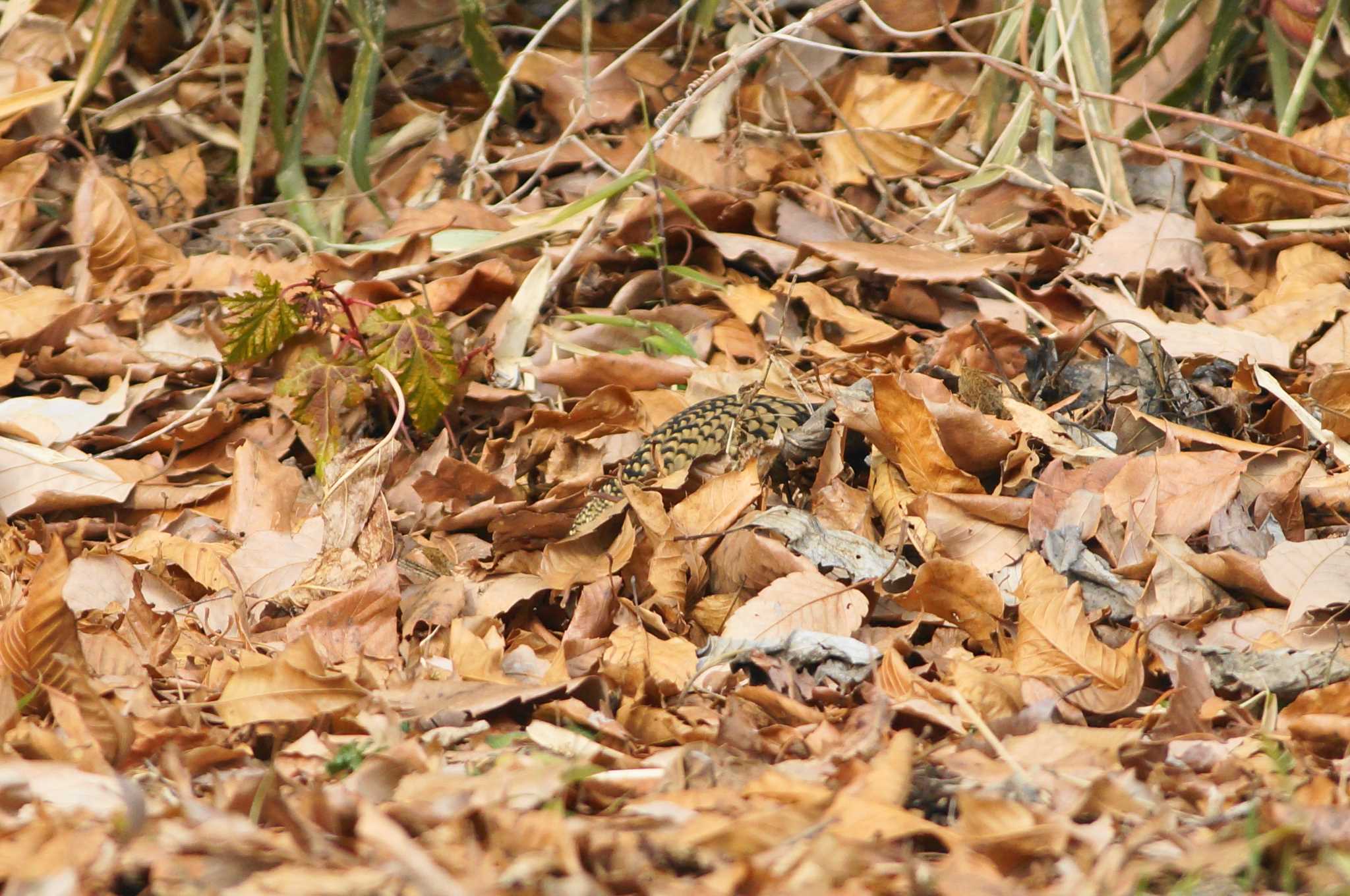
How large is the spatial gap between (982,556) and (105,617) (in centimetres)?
175

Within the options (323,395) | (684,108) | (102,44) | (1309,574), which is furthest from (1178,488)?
(102,44)

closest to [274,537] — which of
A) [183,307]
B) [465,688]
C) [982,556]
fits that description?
[465,688]

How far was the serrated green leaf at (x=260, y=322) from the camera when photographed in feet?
9.91

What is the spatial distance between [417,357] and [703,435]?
0.70m

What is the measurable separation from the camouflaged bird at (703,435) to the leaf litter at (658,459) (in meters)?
0.07

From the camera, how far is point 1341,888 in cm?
146

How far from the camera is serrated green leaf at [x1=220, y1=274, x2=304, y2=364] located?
3020 mm

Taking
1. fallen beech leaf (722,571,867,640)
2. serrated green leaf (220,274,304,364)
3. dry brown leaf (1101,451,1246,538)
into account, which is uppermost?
serrated green leaf (220,274,304,364)

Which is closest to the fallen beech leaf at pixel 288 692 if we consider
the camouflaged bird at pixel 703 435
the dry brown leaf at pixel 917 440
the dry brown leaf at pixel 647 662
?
the dry brown leaf at pixel 647 662

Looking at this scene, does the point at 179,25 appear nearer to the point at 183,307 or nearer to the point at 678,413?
the point at 183,307

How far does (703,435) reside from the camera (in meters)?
2.93

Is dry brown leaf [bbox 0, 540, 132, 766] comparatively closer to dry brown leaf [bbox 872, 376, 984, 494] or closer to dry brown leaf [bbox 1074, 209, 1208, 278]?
dry brown leaf [bbox 872, 376, 984, 494]

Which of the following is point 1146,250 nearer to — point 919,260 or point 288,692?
point 919,260

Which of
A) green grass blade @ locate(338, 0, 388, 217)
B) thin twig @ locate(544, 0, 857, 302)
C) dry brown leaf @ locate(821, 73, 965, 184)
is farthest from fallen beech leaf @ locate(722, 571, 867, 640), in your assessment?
green grass blade @ locate(338, 0, 388, 217)
